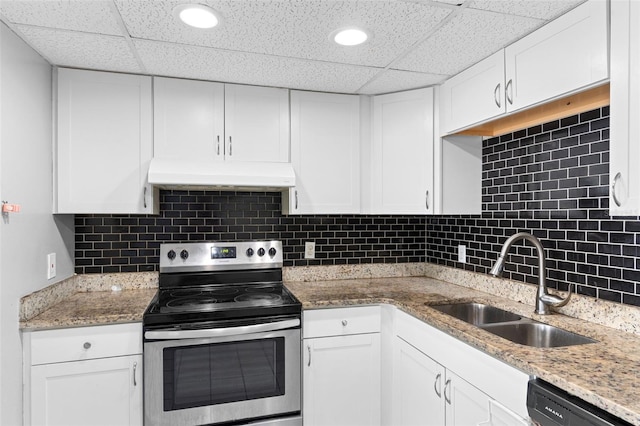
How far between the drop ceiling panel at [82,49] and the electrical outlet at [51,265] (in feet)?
3.38

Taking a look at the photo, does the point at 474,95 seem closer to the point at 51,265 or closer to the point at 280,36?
the point at 280,36

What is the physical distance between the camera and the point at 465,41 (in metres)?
1.85

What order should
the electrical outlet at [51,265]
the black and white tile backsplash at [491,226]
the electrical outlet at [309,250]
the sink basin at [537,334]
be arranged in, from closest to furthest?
the sink basin at [537,334], the black and white tile backsplash at [491,226], the electrical outlet at [51,265], the electrical outlet at [309,250]

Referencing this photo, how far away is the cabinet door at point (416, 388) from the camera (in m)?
1.83

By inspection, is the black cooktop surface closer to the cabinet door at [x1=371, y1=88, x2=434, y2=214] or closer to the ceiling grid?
the cabinet door at [x1=371, y1=88, x2=434, y2=214]

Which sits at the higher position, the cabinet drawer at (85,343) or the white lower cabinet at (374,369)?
the cabinet drawer at (85,343)

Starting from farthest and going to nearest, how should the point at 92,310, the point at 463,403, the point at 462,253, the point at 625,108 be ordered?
the point at 462,253
the point at 92,310
the point at 463,403
the point at 625,108

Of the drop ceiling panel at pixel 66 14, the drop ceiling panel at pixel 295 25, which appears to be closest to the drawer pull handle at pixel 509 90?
the drop ceiling panel at pixel 295 25

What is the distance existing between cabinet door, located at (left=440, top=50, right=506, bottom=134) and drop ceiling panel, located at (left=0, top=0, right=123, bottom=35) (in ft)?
5.72

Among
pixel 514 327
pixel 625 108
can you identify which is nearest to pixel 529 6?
pixel 625 108

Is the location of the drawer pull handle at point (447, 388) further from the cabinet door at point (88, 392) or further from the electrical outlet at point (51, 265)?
the electrical outlet at point (51, 265)

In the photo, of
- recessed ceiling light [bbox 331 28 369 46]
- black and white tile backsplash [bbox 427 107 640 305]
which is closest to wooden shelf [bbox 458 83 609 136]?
black and white tile backsplash [bbox 427 107 640 305]

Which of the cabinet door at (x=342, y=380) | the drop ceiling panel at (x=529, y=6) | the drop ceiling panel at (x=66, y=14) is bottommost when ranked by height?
the cabinet door at (x=342, y=380)

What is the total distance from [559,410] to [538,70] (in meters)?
1.35
